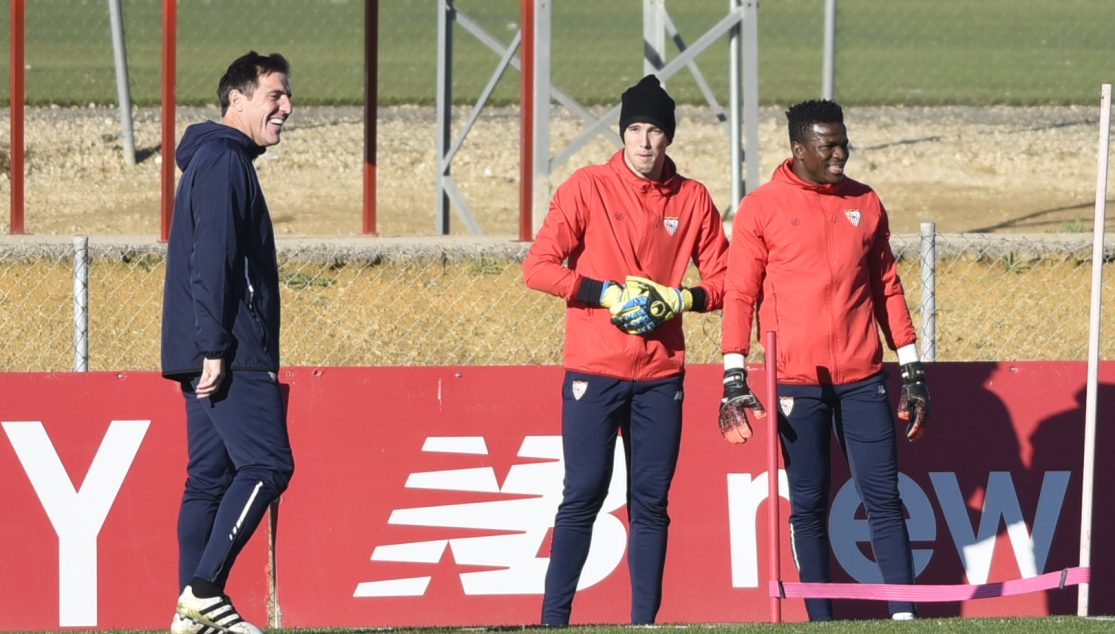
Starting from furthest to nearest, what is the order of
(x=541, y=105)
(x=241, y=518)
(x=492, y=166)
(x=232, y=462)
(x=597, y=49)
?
(x=597, y=49) < (x=492, y=166) < (x=541, y=105) < (x=232, y=462) < (x=241, y=518)

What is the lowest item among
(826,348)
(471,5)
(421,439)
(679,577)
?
(679,577)

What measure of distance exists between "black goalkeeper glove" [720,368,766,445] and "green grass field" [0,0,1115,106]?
1425cm

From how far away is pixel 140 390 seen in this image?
5.93 metres

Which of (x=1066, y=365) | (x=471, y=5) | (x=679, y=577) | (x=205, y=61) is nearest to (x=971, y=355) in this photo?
(x=1066, y=365)

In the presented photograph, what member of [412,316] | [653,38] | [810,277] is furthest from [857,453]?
[653,38]

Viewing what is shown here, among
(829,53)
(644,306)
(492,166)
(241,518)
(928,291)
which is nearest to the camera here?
(241,518)

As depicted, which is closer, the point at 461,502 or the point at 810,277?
the point at 810,277

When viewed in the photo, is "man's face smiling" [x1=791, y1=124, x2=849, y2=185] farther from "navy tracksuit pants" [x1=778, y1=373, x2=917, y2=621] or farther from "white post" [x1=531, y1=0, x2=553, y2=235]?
"white post" [x1=531, y1=0, x2=553, y2=235]

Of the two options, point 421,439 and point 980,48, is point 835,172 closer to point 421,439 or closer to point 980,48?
point 421,439

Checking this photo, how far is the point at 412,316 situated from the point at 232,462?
4471 mm

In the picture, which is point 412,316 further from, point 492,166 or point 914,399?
point 492,166

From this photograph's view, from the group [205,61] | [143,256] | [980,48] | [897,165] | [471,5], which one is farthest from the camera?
[471,5]

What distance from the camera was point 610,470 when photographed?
5.19m

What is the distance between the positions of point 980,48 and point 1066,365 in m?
19.1
